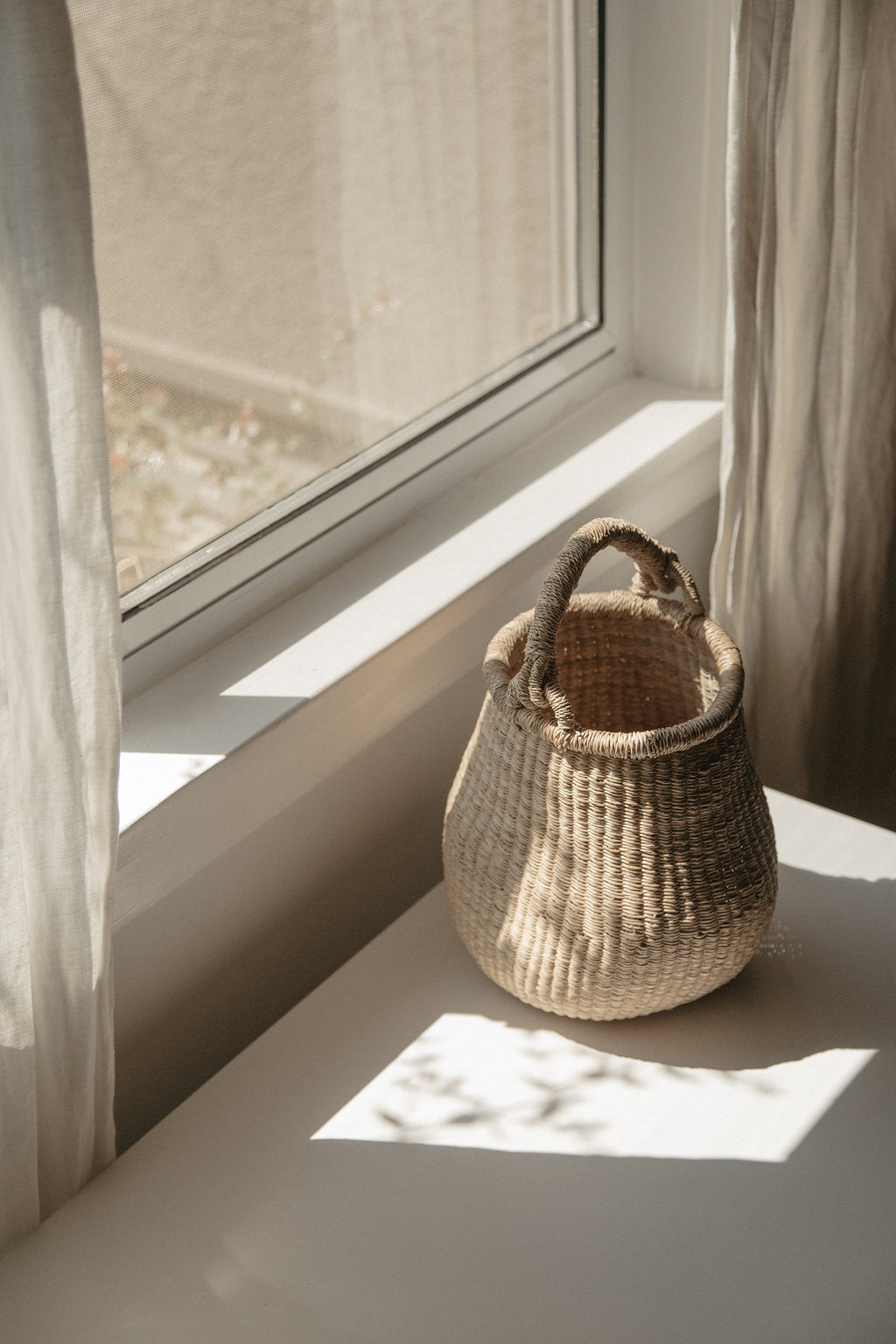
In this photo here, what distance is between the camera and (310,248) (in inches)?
45.9

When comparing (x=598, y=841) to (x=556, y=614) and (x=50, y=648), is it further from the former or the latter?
(x=50, y=648)

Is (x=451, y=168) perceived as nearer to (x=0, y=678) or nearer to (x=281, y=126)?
(x=281, y=126)

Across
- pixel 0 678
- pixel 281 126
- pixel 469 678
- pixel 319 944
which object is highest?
pixel 281 126

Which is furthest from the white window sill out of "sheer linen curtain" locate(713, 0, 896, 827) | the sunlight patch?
the sunlight patch

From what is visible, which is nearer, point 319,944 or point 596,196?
point 319,944

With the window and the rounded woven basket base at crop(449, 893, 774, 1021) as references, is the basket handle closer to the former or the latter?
the rounded woven basket base at crop(449, 893, 774, 1021)

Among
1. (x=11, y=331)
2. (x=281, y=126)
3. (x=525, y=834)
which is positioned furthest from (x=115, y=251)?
(x=525, y=834)

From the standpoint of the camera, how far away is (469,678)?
133 centimetres

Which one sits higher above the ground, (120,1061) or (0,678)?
(0,678)

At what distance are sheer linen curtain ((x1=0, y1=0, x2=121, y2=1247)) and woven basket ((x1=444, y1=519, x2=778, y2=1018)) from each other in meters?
0.32

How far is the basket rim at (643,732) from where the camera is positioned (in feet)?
3.17

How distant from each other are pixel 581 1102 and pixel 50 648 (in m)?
0.56

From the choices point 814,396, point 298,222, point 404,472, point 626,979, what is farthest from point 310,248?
point 626,979

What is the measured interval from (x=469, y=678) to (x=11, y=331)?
71 centimetres
